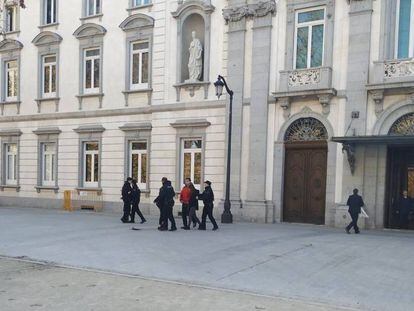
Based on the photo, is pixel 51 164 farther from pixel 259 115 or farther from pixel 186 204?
pixel 259 115

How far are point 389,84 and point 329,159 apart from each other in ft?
10.7

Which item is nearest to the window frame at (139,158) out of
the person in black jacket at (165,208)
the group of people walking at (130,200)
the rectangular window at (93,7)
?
the group of people walking at (130,200)

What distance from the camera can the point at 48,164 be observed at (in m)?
24.0

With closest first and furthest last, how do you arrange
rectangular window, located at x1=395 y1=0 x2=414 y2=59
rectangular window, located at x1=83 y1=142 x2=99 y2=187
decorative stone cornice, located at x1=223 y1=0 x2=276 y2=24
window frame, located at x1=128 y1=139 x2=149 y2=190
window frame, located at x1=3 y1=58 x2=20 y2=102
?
rectangular window, located at x1=395 y1=0 x2=414 y2=59
decorative stone cornice, located at x1=223 y1=0 x2=276 y2=24
window frame, located at x1=128 y1=139 x2=149 y2=190
rectangular window, located at x1=83 y1=142 x2=99 y2=187
window frame, located at x1=3 y1=58 x2=20 y2=102

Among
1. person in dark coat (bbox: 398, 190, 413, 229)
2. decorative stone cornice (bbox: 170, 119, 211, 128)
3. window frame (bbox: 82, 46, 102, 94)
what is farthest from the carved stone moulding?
person in dark coat (bbox: 398, 190, 413, 229)

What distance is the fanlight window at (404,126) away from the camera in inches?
595

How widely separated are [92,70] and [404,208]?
50.5 feet

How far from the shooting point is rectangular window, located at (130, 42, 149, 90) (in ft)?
68.1

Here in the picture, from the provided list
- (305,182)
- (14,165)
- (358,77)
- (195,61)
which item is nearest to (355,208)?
(305,182)

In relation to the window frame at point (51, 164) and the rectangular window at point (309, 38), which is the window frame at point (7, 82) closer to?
the window frame at point (51, 164)

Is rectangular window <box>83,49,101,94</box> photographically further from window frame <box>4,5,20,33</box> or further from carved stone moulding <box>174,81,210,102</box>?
window frame <box>4,5,20,33</box>

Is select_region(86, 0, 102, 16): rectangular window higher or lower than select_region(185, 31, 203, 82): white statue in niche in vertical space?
higher

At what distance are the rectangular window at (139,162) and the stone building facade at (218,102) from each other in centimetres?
6

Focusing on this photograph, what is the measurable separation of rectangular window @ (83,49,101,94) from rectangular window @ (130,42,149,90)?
2.01 m
